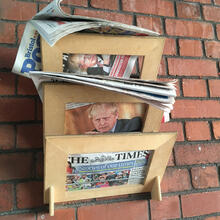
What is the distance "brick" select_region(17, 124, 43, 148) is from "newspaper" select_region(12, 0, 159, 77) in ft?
0.66

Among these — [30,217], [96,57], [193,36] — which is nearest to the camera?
[96,57]

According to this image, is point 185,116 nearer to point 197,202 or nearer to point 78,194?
point 197,202

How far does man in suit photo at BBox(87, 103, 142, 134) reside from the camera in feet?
2.32

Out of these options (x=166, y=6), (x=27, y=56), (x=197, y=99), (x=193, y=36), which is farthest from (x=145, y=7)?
(x=27, y=56)

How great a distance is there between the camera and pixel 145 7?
1.00 m

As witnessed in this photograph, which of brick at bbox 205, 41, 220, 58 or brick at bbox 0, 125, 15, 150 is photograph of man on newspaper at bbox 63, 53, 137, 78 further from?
brick at bbox 205, 41, 220, 58

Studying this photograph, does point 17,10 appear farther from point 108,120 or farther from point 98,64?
point 108,120

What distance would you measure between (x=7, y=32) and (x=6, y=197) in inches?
22.2

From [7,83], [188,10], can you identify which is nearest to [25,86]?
[7,83]

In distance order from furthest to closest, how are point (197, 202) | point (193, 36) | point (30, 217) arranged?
point (193, 36) < point (197, 202) < point (30, 217)

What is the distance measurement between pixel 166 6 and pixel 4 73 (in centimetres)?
73

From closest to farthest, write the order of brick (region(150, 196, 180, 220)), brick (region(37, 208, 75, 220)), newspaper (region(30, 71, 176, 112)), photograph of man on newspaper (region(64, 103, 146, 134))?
newspaper (region(30, 71, 176, 112)), photograph of man on newspaper (region(64, 103, 146, 134)), brick (region(37, 208, 75, 220)), brick (region(150, 196, 180, 220))

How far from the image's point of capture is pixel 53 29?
0.58 m

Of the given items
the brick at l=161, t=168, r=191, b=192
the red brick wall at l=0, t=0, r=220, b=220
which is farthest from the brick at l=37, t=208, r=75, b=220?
the brick at l=161, t=168, r=191, b=192
